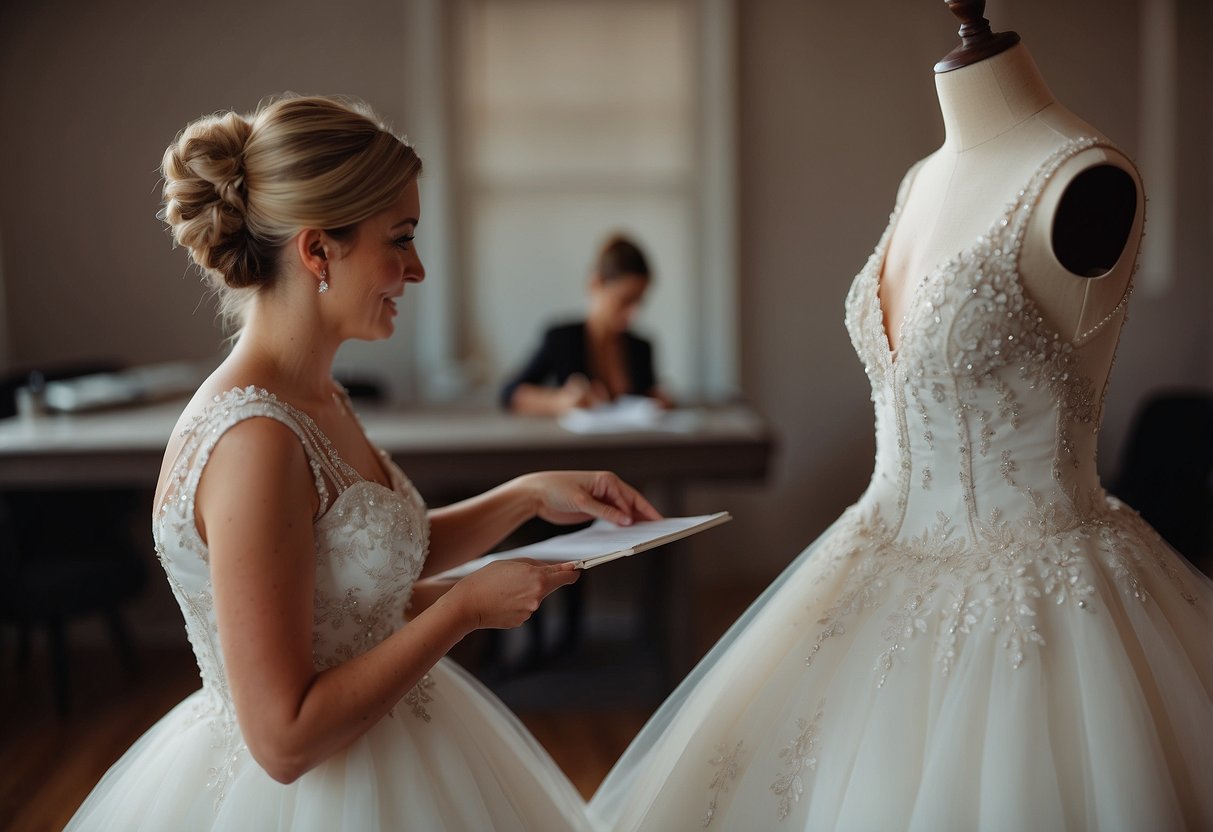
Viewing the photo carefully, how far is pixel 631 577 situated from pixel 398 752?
3.48m

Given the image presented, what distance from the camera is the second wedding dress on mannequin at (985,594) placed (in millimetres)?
1231

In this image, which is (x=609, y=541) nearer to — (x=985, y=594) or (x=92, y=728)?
(x=985, y=594)

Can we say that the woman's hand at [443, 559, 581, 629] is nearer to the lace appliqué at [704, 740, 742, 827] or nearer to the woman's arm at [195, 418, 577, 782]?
the woman's arm at [195, 418, 577, 782]

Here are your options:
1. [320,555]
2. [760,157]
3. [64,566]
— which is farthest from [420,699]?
[760,157]

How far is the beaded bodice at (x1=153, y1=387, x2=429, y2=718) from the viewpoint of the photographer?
1225 mm

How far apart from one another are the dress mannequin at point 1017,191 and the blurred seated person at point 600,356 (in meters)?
2.40

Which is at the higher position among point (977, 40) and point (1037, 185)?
point (977, 40)

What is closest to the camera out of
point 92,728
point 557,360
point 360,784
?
point 360,784

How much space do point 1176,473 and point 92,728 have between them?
3.97 meters

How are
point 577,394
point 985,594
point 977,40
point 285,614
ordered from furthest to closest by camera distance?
point 577,394
point 977,40
point 985,594
point 285,614

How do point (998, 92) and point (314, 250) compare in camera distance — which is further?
point (998, 92)

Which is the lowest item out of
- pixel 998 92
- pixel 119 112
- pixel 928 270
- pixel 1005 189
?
pixel 928 270

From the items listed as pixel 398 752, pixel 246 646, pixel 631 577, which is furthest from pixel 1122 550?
pixel 631 577

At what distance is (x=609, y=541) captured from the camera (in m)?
1.39
